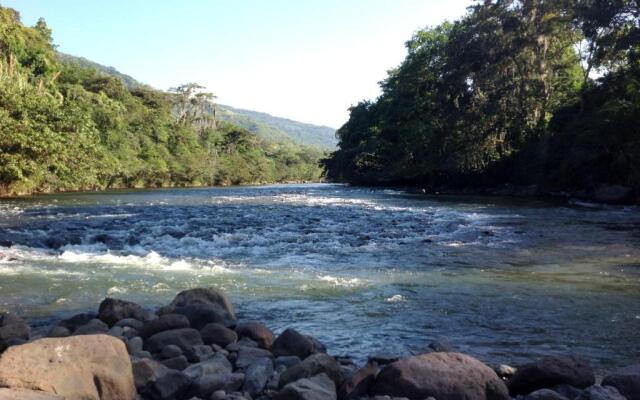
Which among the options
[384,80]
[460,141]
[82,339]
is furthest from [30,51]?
[82,339]

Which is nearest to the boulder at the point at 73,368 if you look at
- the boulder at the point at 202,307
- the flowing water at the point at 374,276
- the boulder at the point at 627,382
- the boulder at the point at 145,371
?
the boulder at the point at 145,371

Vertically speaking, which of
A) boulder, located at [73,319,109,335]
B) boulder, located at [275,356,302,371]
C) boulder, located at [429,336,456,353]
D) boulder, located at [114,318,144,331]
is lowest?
boulder, located at [114,318,144,331]

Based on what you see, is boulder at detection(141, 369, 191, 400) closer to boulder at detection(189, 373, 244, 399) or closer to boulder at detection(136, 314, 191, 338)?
boulder at detection(189, 373, 244, 399)

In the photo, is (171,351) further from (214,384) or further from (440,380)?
(440,380)

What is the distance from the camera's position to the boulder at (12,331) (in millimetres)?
5143

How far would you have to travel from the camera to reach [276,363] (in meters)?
4.98

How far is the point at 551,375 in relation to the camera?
171 inches

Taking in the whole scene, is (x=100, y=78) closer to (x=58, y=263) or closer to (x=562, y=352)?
(x=58, y=263)

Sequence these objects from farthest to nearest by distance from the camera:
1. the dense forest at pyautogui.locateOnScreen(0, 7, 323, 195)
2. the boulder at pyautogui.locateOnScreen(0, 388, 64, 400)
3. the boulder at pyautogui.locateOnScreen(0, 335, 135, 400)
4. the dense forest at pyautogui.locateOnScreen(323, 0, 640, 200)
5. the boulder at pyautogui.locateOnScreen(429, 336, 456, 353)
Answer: the dense forest at pyautogui.locateOnScreen(0, 7, 323, 195)
the dense forest at pyautogui.locateOnScreen(323, 0, 640, 200)
the boulder at pyautogui.locateOnScreen(429, 336, 456, 353)
the boulder at pyautogui.locateOnScreen(0, 335, 135, 400)
the boulder at pyautogui.locateOnScreen(0, 388, 64, 400)

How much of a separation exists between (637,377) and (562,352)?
4.17ft


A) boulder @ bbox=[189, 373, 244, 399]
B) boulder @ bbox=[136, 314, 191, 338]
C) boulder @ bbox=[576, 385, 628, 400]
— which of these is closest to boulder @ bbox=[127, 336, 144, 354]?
boulder @ bbox=[136, 314, 191, 338]

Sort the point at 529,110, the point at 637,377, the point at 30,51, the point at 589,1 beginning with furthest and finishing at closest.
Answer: the point at 30,51, the point at 529,110, the point at 589,1, the point at 637,377

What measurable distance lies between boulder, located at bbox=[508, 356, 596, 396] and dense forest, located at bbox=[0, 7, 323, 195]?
99.0 ft

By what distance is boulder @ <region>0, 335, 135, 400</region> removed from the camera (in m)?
3.62
